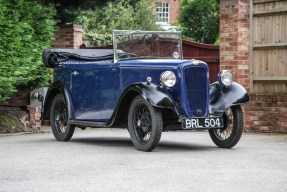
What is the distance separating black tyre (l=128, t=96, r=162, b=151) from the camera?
9672 mm

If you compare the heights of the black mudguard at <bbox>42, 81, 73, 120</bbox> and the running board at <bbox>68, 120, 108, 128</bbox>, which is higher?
the black mudguard at <bbox>42, 81, 73, 120</bbox>

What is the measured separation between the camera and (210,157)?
29.9ft

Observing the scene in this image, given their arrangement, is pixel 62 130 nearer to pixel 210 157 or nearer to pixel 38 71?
pixel 38 71

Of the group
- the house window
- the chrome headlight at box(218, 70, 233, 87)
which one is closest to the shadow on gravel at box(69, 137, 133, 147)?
the chrome headlight at box(218, 70, 233, 87)

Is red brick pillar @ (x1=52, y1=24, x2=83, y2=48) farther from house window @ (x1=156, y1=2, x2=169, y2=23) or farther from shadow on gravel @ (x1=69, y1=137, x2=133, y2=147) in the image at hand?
house window @ (x1=156, y1=2, x2=169, y2=23)

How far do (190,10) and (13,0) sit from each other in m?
19.8

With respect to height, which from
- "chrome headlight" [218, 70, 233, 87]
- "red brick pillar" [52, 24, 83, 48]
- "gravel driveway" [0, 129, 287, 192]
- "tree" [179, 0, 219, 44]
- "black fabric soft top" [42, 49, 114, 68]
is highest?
"tree" [179, 0, 219, 44]

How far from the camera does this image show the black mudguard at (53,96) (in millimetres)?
11726

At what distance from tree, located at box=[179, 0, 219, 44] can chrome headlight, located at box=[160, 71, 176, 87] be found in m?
21.8

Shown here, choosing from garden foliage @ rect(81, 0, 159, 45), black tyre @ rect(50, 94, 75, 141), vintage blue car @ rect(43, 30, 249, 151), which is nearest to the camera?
vintage blue car @ rect(43, 30, 249, 151)

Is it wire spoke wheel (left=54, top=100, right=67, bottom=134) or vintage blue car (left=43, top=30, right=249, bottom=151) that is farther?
wire spoke wheel (left=54, top=100, right=67, bottom=134)


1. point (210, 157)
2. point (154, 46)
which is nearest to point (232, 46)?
point (154, 46)

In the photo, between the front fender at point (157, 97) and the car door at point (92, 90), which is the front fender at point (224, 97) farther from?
the car door at point (92, 90)

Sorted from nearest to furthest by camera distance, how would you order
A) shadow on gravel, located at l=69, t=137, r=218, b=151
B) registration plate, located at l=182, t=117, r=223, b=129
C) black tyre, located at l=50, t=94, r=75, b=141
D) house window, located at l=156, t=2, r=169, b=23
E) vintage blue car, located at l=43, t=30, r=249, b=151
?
registration plate, located at l=182, t=117, r=223, b=129
vintage blue car, located at l=43, t=30, r=249, b=151
shadow on gravel, located at l=69, t=137, r=218, b=151
black tyre, located at l=50, t=94, r=75, b=141
house window, located at l=156, t=2, r=169, b=23
